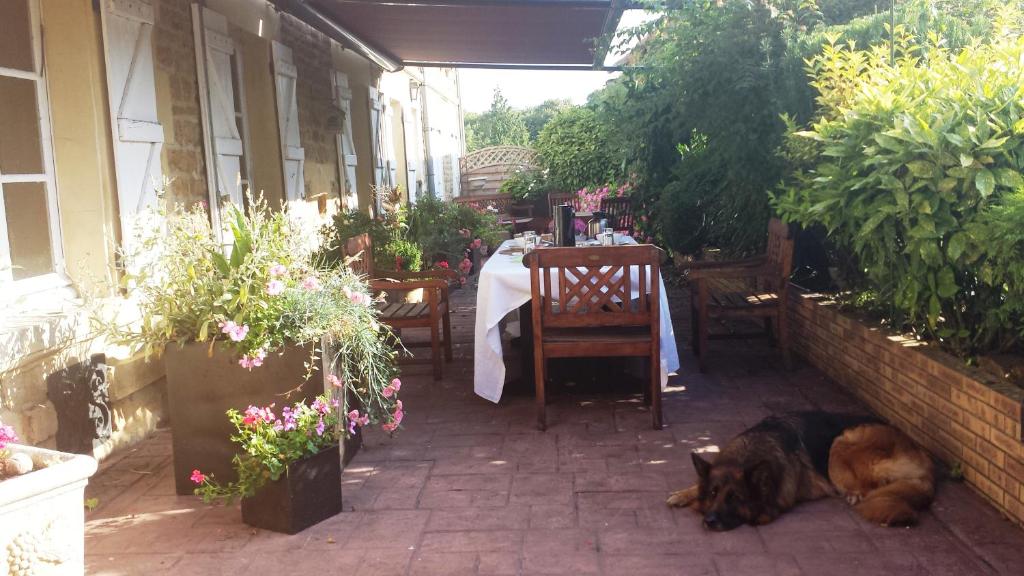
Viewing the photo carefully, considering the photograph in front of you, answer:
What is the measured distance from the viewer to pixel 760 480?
10.2 feet

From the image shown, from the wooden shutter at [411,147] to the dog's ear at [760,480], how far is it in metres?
9.38

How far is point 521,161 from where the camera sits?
1742 cm

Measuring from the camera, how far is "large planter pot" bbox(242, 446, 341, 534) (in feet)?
10.4

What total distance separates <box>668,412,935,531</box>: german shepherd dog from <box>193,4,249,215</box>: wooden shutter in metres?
3.24

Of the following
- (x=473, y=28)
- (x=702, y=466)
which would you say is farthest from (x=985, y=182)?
(x=473, y=28)

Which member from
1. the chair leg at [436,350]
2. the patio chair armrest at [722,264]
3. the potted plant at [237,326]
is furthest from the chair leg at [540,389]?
the patio chair armrest at [722,264]

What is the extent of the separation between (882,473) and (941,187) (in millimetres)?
1069

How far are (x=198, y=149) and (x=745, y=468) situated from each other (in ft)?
12.1

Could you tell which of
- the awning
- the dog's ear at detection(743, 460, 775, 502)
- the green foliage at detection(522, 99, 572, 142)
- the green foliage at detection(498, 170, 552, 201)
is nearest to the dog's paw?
the dog's ear at detection(743, 460, 775, 502)

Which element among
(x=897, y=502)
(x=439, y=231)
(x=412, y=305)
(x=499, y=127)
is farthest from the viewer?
(x=499, y=127)

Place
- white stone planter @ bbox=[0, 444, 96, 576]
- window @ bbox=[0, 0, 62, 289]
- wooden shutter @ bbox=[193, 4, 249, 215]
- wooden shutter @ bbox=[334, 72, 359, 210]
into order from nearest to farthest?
white stone planter @ bbox=[0, 444, 96, 576] < window @ bbox=[0, 0, 62, 289] < wooden shutter @ bbox=[193, 4, 249, 215] < wooden shutter @ bbox=[334, 72, 359, 210]

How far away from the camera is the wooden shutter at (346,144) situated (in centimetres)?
855

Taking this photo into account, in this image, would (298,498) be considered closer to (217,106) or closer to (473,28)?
(217,106)

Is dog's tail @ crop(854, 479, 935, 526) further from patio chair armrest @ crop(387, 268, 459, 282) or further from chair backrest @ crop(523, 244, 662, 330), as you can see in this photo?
patio chair armrest @ crop(387, 268, 459, 282)
